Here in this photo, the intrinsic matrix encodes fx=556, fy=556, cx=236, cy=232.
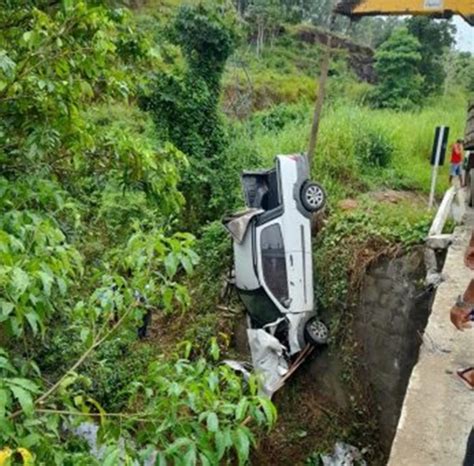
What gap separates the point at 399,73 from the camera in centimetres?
1844

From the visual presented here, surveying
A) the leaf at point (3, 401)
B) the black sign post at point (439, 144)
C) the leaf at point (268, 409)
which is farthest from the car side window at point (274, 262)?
the leaf at point (3, 401)

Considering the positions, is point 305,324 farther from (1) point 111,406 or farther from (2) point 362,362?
(1) point 111,406

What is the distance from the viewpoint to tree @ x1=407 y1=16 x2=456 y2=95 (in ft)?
65.9

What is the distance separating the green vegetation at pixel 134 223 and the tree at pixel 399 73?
7.25 meters

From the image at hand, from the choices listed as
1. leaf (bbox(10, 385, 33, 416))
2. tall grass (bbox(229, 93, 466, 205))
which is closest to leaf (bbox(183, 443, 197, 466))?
leaf (bbox(10, 385, 33, 416))

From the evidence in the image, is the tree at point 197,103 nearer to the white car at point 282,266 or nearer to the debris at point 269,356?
the white car at point 282,266

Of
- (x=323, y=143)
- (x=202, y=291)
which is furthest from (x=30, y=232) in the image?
(x=323, y=143)

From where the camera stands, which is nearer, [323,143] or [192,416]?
[192,416]

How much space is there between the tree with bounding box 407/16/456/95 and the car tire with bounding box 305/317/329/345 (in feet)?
50.1

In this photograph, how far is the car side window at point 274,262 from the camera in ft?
22.8

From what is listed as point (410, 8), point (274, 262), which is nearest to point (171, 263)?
point (410, 8)

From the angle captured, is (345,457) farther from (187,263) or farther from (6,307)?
(6,307)

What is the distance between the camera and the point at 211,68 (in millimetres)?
10531

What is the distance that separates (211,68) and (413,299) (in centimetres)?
631
